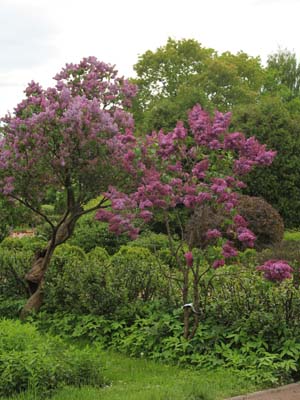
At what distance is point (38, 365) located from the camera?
5641 millimetres

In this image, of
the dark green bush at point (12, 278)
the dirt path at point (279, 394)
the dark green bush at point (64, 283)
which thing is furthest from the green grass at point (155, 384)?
the dark green bush at point (12, 278)

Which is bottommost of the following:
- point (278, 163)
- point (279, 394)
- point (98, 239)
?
point (279, 394)

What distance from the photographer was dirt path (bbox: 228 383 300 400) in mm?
5699

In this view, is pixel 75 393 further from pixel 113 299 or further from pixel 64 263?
pixel 64 263

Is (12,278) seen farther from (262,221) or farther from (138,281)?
(262,221)

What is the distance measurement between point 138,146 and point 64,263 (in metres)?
2.68

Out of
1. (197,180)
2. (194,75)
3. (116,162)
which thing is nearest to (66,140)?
(116,162)

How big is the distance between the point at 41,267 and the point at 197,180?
10.2 ft

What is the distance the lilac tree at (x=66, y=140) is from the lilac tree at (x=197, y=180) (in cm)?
89

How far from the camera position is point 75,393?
550 centimetres

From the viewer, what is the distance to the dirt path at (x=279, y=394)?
570cm

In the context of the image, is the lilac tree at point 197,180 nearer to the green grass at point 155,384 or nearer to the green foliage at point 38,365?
the green grass at point 155,384

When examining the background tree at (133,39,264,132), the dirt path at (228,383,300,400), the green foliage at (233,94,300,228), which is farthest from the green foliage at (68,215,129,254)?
the background tree at (133,39,264,132)

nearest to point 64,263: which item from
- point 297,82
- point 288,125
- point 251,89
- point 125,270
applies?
point 125,270
